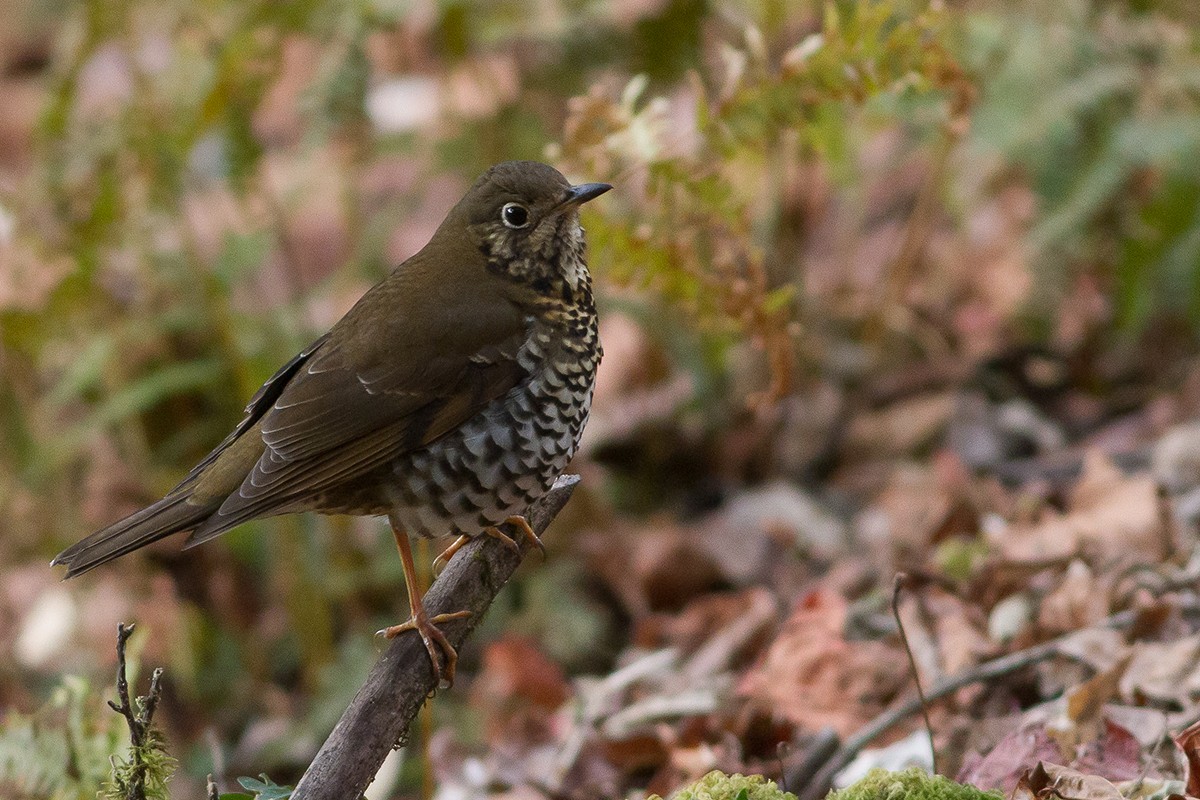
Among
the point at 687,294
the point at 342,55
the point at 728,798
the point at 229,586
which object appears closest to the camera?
the point at 728,798

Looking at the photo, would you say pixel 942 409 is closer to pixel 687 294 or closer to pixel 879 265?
pixel 879 265

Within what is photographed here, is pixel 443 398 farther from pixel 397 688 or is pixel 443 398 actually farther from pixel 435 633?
pixel 397 688

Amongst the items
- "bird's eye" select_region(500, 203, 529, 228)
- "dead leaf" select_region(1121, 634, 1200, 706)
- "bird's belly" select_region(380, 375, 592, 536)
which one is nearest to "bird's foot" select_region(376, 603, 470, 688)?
"bird's belly" select_region(380, 375, 592, 536)

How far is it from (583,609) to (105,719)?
7.22 feet

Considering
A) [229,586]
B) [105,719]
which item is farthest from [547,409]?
[229,586]

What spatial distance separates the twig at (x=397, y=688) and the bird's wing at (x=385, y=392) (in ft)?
0.98

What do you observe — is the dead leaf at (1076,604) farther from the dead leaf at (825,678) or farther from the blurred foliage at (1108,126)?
the blurred foliage at (1108,126)

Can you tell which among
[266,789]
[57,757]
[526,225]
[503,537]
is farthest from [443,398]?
[57,757]

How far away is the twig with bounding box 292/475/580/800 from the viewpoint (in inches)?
98.7

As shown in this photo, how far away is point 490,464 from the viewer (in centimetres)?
313

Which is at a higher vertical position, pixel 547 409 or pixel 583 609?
pixel 547 409

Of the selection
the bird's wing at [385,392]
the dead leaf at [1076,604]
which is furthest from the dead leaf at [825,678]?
the bird's wing at [385,392]

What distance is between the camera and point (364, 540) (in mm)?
5910

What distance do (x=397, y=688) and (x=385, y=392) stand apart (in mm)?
735
